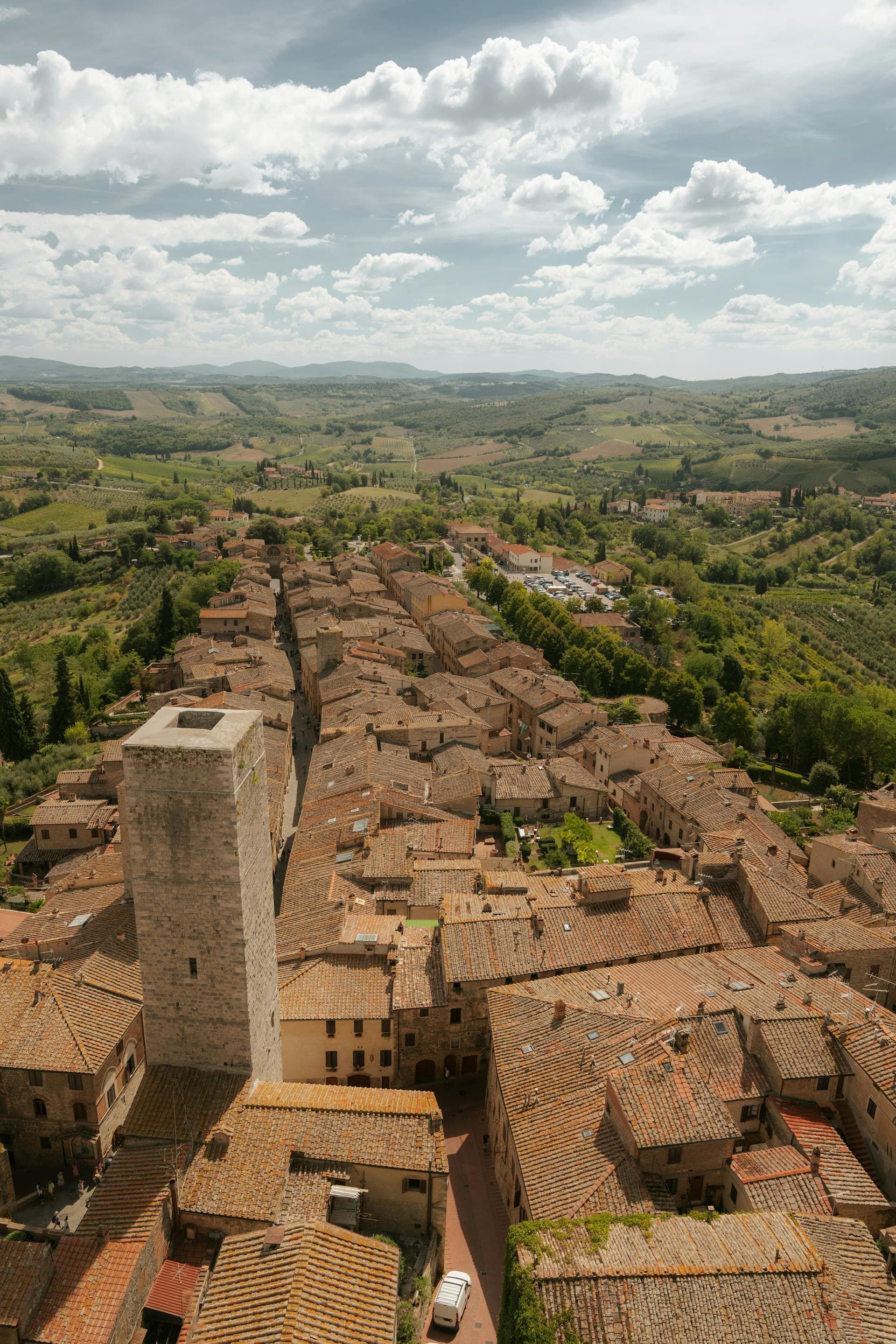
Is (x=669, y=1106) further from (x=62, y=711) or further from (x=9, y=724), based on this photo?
(x=62, y=711)

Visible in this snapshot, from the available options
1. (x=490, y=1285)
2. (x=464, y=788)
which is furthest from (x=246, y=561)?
(x=490, y=1285)

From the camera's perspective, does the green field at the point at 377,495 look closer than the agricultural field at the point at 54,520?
No

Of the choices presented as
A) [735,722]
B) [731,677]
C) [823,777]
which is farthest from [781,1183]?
[731,677]

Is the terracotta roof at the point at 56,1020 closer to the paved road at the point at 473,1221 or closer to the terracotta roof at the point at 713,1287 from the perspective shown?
the paved road at the point at 473,1221

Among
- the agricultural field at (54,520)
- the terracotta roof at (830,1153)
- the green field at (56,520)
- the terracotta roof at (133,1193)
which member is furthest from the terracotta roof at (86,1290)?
the green field at (56,520)

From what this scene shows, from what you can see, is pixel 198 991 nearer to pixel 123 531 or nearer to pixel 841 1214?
pixel 841 1214

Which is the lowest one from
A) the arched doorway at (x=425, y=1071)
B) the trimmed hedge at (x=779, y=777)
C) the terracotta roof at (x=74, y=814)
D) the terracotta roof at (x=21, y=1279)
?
the trimmed hedge at (x=779, y=777)
